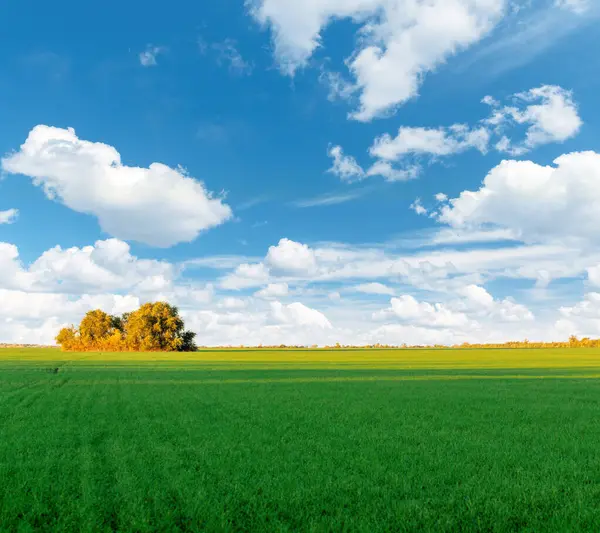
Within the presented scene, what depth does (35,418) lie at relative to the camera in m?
18.5

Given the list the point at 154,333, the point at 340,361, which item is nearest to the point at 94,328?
the point at 154,333

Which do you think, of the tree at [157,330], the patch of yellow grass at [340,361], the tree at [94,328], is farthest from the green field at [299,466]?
the tree at [94,328]

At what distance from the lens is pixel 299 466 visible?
36.4 ft

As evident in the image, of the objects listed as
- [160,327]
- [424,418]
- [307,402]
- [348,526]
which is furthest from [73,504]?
[160,327]

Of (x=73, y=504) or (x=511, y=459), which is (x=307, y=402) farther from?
(x=73, y=504)

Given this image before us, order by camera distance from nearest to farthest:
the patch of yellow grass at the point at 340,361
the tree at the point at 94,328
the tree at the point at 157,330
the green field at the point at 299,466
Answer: the green field at the point at 299,466
the patch of yellow grass at the point at 340,361
the tree at the point at 157,330
the tree at the point at 94,328

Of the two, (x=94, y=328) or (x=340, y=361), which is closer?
(x=340, y=361)

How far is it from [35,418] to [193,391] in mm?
10141

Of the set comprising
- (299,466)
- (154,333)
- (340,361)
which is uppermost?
(154,333)

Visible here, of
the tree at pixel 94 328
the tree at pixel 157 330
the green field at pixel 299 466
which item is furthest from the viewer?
the tree at pixel 94 328

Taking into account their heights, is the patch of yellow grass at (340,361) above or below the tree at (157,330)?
below

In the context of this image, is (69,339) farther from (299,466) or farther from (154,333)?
(299,466)

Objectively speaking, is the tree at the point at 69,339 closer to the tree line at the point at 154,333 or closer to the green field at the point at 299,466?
the tree line at the point at 154,333

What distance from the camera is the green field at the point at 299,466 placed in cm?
814
